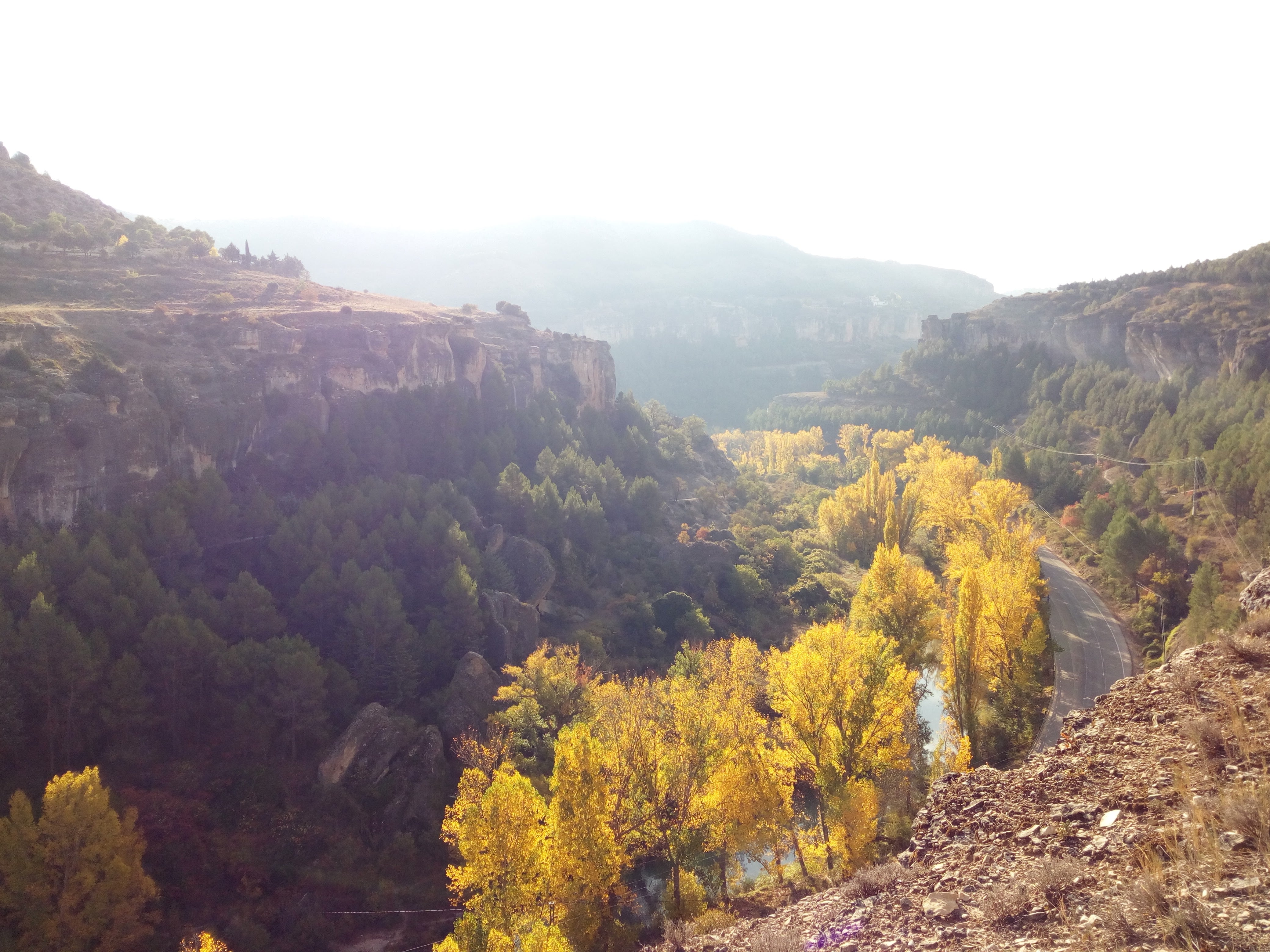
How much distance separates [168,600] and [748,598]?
116 feet

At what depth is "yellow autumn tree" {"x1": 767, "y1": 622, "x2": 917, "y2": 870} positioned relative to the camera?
22.6 meters

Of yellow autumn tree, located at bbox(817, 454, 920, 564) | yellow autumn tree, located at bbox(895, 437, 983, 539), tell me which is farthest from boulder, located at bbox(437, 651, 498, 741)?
yellow autumn tree, located at bbox(895, 437, 983, 539)

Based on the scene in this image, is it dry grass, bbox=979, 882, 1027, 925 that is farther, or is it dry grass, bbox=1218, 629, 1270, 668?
dry grass, bbox=1218, 629, 1270, 668

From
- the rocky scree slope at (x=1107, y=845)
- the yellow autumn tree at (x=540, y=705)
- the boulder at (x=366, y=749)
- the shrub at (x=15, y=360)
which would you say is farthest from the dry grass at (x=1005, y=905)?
the shrub at (x=15, y=360)

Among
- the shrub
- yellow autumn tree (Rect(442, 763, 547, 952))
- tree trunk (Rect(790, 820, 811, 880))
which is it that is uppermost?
the shrub

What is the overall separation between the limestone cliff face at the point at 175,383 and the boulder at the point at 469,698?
61.2ft

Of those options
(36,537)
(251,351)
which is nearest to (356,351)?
(251,351)

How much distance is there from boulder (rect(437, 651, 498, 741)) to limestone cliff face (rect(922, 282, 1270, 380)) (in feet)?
220

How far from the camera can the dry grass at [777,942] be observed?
32.9 ft

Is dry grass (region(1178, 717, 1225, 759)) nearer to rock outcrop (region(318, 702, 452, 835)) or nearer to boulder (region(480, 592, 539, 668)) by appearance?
rock outcrop (region(318, 702, 452, 835))

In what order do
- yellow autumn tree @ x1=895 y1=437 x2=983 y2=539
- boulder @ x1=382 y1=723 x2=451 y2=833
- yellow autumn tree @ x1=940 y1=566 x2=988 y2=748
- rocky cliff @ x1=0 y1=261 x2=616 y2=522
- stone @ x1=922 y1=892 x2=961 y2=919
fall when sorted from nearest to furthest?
1. stone @ x1=922 y1=892 x2=961 y2=919
2. boulder @ x1=382 y1=723 x2=451 y2=833
3. yellow autumn tree @ x1=940 y1=566 x2=988 y2=748
4. rocky cliff @ x1=0 y1=261 x2=616 y2=522
5. yellow autumn tree @ x1=895 y1=437 x2=983 y2=539

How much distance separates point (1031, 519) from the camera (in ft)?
190

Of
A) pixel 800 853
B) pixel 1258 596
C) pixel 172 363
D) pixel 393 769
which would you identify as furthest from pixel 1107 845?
pixel 172 363

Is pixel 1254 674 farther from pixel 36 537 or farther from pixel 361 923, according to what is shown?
pixel 36 537
